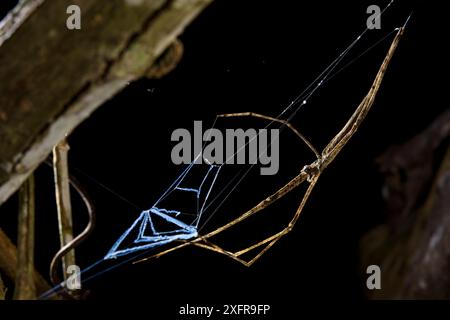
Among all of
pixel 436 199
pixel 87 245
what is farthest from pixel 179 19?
pixel 87 245

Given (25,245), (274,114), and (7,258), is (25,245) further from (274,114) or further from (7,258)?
(274,114)

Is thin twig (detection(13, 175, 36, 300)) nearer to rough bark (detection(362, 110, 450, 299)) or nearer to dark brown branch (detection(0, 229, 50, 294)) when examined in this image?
dark brown branch (detection(0, 229, 50, 294))

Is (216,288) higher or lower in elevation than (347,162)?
lower

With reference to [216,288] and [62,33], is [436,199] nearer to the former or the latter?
[62,33]

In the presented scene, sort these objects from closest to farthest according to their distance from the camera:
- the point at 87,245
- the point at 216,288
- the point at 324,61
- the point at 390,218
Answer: the point at 390,218, the point at 324,61, the point at 87,245, the point at 216,288

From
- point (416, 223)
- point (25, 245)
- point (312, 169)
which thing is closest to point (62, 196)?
point (25, 245)

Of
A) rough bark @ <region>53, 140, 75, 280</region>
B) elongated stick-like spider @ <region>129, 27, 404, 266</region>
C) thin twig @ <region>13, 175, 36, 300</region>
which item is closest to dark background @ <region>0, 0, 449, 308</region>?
elongated stick-like spider @ <region>129, 27, 404, 266</region>

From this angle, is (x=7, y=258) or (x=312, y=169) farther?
(x=312, y=169)
